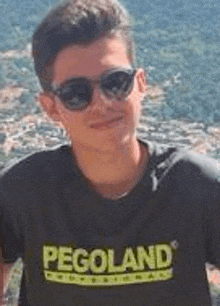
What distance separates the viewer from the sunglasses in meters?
2.88

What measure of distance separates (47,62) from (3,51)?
511 inches

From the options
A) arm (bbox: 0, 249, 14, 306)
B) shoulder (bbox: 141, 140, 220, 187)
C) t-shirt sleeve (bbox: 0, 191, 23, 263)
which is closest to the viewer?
shoulder (bbox: 141, 140, 220, 187)

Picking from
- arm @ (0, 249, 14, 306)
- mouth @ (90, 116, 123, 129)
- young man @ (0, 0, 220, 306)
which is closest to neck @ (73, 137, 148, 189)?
young man @ (0, 0, 220, 306)

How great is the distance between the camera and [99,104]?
9.68 ft


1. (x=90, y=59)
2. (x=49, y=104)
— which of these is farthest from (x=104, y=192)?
(x=90, y=59)

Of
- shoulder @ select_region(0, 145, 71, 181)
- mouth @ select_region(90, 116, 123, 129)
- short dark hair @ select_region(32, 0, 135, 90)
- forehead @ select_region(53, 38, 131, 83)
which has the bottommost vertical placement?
shoulder @ select_region(0, 145, 71, 181)

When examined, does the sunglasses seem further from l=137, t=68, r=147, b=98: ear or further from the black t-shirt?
the black t-shirt

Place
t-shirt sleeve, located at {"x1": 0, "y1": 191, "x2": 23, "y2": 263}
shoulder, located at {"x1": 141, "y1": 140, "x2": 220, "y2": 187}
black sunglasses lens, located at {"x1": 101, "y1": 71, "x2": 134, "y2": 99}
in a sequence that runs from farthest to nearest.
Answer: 1. t-shirt sleeve, located at {"x1": 0, "y1": 191, "x2": 23, "y2": 263}
2. shoulder, located at {"x1": 141, "y1": 140, "x2": 220, "y2": 187}
3. black sunglasses lens, located at {"x1": 101, "y1": 71, "x2": 134, "y2": 99}

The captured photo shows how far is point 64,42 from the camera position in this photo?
296 centimetres

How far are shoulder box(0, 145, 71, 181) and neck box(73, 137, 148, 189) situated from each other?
0.08 meters

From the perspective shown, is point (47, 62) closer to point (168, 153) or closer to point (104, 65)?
point (104, 65)

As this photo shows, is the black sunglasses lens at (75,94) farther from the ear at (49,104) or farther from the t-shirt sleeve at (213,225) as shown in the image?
the t-shirt sleeve at (213,225)

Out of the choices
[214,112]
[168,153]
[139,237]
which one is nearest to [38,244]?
[139,237]

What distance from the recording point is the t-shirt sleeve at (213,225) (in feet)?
9.71
